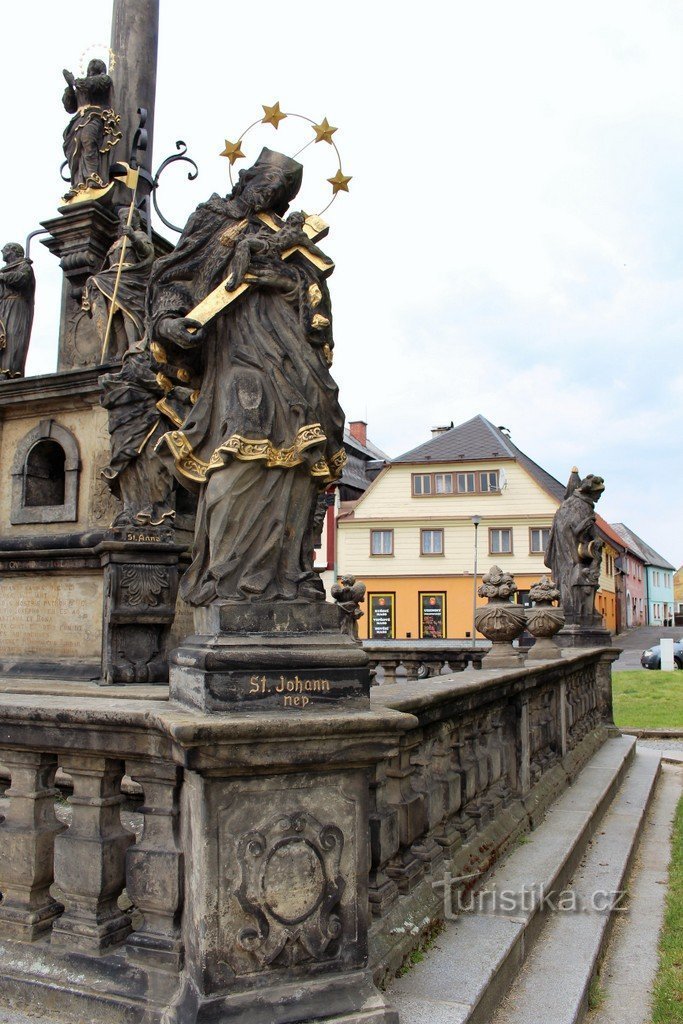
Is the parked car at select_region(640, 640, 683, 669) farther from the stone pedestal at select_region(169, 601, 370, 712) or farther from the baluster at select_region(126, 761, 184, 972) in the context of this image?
the baluster at select_region(126, 761, 184, 972)

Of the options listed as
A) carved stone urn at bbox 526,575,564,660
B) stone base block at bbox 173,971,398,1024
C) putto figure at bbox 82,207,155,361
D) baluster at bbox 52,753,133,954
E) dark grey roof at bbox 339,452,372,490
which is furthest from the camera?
dark grey roof at bbox 339,452,372,490

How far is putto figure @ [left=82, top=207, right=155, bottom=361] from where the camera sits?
751cm

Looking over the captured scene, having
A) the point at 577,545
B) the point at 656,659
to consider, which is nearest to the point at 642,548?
the point at 656,659

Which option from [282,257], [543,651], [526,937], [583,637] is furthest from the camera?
[583,637]

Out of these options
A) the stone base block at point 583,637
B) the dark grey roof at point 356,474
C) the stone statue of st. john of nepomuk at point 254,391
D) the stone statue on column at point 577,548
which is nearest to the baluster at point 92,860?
the stone statue of st. john of nepomuk at point 254,391

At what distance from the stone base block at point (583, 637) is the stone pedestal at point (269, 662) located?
1088 cm

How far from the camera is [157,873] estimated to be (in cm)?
289

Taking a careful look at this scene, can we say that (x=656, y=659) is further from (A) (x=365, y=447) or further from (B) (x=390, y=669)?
(A) (x=365, y=447)

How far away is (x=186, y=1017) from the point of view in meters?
2.60

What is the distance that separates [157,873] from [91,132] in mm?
7329

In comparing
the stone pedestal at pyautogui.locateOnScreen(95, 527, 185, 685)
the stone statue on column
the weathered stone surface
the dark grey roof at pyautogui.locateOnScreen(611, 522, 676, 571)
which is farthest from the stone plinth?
the dark grey roof at pyautogui.locateOnScreen(611, 522, 676, 571)

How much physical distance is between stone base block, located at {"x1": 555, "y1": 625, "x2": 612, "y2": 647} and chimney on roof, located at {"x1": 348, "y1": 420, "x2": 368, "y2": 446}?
4094cm

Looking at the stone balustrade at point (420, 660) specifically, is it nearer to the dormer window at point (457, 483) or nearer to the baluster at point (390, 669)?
the baluster at point (390, 669)

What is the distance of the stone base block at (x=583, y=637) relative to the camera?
44.0 feet
